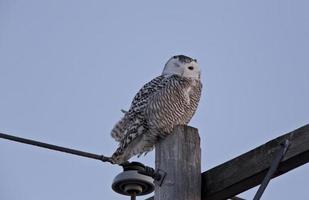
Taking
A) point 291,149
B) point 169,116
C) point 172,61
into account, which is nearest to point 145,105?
point 169,116

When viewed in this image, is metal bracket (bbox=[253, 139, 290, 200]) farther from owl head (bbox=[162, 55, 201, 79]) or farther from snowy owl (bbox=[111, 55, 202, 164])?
owl head (bbox=[162, 55, 201, 79])

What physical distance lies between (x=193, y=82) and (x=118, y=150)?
3.64ft

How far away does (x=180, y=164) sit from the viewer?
3439 millimetres

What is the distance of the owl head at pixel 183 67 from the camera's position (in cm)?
625

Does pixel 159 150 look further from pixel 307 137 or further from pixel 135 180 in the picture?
pixel 307 137

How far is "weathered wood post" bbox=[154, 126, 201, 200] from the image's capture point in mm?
3389

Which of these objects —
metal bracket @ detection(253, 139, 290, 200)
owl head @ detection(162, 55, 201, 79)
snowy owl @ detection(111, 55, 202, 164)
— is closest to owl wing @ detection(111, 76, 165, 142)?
snowy owl @ detection(111, 55, 202, 164)

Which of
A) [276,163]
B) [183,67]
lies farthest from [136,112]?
[276,163]

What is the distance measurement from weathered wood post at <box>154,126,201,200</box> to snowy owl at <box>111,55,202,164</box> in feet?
5.07

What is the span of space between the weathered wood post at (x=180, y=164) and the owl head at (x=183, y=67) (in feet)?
8.75

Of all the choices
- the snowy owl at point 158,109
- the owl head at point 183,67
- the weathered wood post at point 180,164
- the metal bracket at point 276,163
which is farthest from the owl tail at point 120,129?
the metal bracket at point 276,163

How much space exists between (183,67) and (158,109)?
2.77 ft

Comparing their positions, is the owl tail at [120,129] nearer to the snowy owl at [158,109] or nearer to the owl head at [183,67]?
the snowy owl at [158,109]

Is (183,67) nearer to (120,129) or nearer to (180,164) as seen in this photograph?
(120,129)
